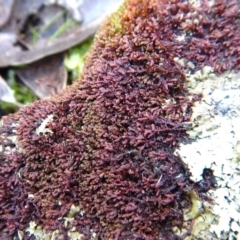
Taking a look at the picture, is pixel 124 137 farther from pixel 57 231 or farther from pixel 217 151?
pixel 57 231

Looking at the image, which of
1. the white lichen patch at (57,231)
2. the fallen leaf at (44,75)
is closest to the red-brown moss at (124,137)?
the white lichen patch at (57,231)

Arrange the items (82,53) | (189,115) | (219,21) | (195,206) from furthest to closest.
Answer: (82,53) → (219,21) → (189,115) → (195,206)

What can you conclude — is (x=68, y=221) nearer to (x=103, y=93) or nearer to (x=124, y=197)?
(x=124, y=197)

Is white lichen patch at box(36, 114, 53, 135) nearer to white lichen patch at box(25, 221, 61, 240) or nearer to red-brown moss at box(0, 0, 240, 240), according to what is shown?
red-brown moss at box(0, 0, 240, 240)

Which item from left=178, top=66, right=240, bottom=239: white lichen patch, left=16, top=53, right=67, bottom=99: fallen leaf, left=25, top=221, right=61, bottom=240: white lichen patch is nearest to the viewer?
left=178, top=66, right=240, bottom=239: white lichen patch

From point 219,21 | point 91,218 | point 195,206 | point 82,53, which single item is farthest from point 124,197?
point 82,53

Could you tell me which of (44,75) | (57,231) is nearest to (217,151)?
(57,231)

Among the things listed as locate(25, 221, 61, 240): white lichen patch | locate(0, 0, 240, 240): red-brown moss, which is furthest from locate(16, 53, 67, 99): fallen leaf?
locate(25, 221, 61, 240): white lichen patch
